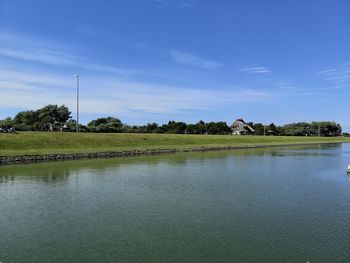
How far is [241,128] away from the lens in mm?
159500

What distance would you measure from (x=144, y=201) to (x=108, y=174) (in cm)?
1222

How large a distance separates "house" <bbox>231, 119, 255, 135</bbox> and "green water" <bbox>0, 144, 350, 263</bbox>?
127392 millimetres

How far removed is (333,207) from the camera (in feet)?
65.3

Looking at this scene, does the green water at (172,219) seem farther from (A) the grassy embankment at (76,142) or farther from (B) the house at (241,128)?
(B) the house at (241,128)

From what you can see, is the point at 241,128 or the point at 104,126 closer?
the point at 104,126

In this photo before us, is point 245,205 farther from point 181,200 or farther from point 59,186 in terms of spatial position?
point 59,186

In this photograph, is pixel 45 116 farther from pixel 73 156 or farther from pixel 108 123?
pixel 73 156

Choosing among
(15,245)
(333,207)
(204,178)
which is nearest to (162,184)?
(204,178)

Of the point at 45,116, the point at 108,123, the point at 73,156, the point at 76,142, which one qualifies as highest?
the point at 45,116

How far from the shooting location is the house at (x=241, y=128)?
157 m

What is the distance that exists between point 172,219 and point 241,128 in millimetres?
145184

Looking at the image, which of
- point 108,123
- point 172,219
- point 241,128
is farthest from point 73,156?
point 241,128

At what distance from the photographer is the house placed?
157 m

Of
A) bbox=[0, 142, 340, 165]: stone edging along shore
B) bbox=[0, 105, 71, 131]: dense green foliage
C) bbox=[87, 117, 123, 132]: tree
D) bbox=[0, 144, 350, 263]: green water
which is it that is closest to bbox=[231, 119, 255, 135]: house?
bbox=[87, 117, 123, 132]: tree
